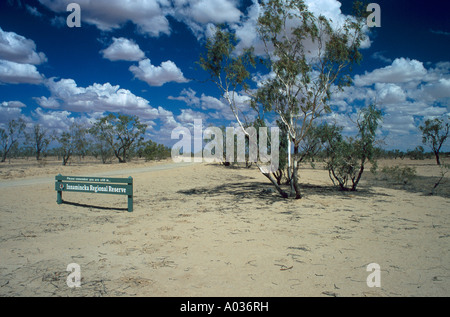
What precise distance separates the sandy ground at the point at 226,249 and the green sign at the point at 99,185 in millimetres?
678

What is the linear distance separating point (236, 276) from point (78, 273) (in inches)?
98.8

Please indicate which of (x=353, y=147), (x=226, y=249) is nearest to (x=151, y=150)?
(x=353, y=147)

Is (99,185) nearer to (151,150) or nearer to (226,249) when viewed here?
(226,249)

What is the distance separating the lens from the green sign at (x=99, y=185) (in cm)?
964

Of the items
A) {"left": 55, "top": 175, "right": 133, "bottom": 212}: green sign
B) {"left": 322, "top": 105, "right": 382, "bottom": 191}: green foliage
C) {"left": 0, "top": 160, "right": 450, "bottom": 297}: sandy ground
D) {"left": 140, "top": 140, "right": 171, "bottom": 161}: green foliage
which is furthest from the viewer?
{"left": 140, "top": 140, "right": 171, "bottom": 161}: green foliage

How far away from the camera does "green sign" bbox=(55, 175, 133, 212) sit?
9.64m

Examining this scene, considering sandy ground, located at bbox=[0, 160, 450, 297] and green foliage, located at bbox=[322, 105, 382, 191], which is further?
green foliage, located at bbox=[322, 105, 382, 191]

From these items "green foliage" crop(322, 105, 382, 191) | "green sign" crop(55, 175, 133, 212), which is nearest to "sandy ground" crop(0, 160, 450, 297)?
"green sign" crop(55, 175, 133, 212)

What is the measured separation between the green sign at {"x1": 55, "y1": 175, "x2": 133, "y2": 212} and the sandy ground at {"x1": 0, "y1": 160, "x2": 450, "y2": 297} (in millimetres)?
678

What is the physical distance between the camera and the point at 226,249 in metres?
5.71

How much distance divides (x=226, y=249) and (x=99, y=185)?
6.43m

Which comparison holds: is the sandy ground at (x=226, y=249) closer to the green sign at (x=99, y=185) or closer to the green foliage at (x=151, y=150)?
the green sign at (x=99, y=185)

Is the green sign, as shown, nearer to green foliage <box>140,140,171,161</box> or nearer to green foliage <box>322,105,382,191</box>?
green foliage <box>322,105,382,191</box>

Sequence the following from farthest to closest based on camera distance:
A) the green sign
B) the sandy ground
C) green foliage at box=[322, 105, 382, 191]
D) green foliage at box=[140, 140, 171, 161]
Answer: green foliage at box=[140, 140, 171, 161] < green foliage at box=[322, 105, 382, 191] < the green sign < the sandy ground
